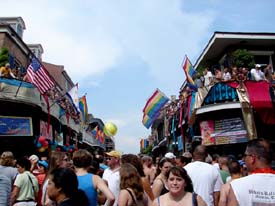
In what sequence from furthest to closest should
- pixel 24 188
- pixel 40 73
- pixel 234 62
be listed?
pixel 234 62
pixel 40 73
pixel 24 188

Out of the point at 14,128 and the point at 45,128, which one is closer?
the point at 14,128

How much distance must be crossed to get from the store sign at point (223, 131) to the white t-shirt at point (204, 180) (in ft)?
37.8

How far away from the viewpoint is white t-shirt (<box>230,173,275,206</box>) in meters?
3.08

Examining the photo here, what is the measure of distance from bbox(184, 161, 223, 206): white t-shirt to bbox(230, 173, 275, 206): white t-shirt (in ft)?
8.17

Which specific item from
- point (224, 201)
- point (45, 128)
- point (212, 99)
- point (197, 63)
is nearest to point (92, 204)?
point (224, 201)

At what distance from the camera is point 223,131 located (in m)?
17.6

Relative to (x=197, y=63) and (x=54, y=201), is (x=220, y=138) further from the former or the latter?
(x=54, y=201)

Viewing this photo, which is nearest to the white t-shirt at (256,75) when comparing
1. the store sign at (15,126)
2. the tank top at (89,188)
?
the store sign at (15,126)

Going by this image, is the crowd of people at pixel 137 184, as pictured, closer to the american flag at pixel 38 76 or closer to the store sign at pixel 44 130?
the american flag at pixel 38 76

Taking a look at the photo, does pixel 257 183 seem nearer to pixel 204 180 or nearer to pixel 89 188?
pixel 89 188

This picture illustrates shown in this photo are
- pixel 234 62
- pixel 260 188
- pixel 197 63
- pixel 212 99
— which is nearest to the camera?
pixel 260 188

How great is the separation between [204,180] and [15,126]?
41.2ft

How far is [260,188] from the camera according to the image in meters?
3.09

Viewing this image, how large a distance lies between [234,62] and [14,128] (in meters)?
10.9
